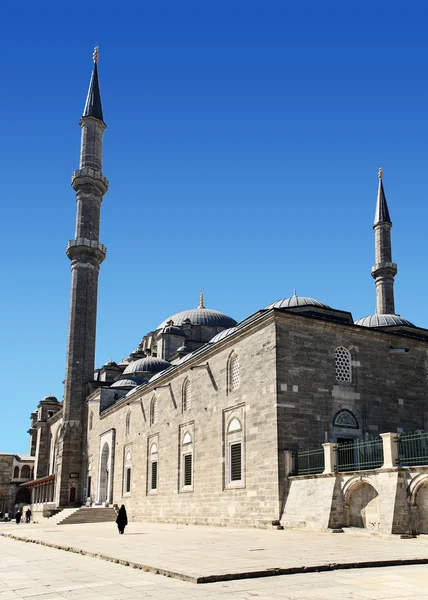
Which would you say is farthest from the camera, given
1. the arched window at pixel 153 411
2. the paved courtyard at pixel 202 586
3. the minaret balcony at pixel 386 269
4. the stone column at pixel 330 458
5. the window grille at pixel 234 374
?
the minaret balcony at pixel 386 269

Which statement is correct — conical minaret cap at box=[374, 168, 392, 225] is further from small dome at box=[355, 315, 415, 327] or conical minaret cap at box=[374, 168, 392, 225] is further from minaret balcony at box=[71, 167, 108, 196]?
minaret balcony at box=[71, 167, 108, 196]

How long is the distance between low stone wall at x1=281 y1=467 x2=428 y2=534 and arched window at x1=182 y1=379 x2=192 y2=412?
7.43m

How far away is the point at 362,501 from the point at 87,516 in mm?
17452

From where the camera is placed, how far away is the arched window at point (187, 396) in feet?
75.9

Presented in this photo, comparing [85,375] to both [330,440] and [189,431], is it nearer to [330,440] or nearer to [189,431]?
[189,431]

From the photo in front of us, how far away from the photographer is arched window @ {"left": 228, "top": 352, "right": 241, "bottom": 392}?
19.5m

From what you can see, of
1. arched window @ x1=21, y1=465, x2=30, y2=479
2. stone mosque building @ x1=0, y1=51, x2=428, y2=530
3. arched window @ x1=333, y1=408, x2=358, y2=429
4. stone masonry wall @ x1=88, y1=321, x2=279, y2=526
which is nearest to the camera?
stone mosque building @ x1=0, y1=51, x2=428, y2=530

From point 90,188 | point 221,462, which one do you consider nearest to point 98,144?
point 90,188

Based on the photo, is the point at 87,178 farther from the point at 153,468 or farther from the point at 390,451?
the point at 390,451

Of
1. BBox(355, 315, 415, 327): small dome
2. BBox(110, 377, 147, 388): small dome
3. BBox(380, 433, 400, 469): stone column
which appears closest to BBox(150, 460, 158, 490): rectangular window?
BBox(110, 377, 147, 388): small dome

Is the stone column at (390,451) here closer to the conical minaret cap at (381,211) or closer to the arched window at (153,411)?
the arched window at (153,411)

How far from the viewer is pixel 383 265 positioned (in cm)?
3127

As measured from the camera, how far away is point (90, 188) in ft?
128

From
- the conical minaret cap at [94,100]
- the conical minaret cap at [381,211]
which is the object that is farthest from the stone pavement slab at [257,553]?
the conical minaret cap at [94,100]
